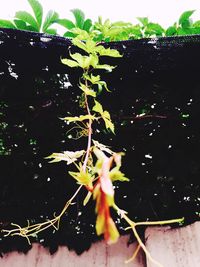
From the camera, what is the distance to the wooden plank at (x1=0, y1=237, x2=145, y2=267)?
1.79 metres

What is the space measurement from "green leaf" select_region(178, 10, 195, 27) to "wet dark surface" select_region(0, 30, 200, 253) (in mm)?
286

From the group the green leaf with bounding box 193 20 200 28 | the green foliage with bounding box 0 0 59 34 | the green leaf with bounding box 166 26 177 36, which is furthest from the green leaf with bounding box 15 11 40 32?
the green leaf with bounding box 193 20 200 28

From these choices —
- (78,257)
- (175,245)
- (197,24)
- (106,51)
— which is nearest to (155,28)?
(197,24)

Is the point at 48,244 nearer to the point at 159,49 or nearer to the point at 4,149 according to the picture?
the point at 4,149

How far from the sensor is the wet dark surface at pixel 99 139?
1.84 metres

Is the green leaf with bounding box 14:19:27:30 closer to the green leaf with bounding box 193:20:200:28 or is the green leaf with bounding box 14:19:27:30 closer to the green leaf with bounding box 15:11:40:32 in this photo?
the green leaf with bounding box 15:11:40:32

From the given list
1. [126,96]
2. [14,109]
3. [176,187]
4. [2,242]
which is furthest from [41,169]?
[176,187]

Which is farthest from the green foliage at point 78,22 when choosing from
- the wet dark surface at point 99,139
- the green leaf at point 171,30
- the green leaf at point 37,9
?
the green leaf at point 171,30

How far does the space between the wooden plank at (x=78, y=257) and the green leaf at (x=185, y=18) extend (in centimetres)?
135

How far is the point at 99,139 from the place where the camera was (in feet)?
6.25

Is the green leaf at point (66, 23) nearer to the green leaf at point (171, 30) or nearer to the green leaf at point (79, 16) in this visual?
the green leaf at point (79, 16)

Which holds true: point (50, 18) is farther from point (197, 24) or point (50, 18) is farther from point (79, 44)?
point (197, 24)

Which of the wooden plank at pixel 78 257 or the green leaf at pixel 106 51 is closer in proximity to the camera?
the green leaf at pixel 106 51

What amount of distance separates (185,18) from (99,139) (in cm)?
90
